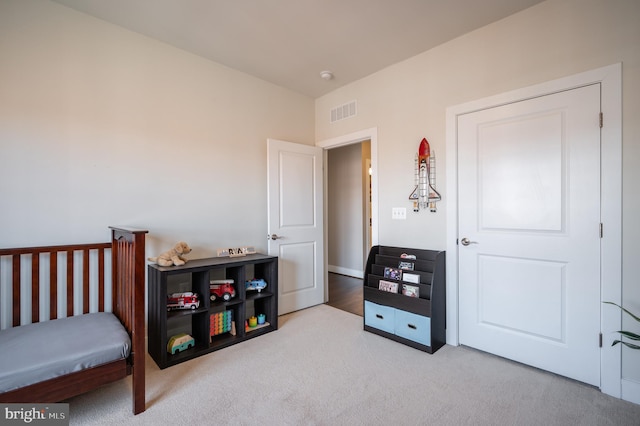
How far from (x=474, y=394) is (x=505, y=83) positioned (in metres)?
2.26

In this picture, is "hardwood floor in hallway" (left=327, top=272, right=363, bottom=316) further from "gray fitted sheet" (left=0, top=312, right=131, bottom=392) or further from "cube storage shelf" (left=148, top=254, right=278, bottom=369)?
"gray fitted sheet" (left=0, top=312, right=131, bottom=392)

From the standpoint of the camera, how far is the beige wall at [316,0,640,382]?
1.76 meters

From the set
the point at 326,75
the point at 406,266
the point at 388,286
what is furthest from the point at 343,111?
the point at 388,286

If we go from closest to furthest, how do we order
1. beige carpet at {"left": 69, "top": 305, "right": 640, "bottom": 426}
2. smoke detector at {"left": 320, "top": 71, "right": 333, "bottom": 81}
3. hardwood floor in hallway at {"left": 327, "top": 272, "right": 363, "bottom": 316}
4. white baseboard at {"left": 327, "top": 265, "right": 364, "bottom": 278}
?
beige carpet at {"left": 69, "top": 305, "right": 640, "bottom": 426}, smoke detector at {"left": 320, "top": 71, "right": 333, "bottom": 81}, hardwood floor in hallway at {"left": 327, "top": 272, "right": 363, "bottom": 316}, white baseboard at {"left": 327, "top": 265, "right": 364, "bottom": 278}

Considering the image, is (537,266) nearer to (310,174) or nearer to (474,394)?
(474,394)

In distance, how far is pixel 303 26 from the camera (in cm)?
233

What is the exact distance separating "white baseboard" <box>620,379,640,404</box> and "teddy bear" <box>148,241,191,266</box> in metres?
3.12

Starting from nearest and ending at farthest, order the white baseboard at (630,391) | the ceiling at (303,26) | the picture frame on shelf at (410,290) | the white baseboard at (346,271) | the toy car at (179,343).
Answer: the white baseboard at (630,391), the ceiling at (303,26), the toy car at (179,343), the picture frame on shelf at (410,290), the white baseboard at (346,271)

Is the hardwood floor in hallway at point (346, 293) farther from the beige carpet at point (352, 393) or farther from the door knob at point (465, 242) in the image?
the door knob at point (465, 242)

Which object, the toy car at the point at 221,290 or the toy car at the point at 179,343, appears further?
the toy car at the point at 221,290

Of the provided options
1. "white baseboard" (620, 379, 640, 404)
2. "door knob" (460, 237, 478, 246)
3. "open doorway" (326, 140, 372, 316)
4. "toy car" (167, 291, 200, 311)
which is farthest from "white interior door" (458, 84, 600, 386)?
"open doorway" (326, 140, 372, 316)

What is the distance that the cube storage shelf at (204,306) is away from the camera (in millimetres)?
2162

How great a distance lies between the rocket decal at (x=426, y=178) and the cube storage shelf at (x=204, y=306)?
5.12 ft

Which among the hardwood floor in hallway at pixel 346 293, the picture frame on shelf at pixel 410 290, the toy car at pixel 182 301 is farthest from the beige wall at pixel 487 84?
the toy car at pixel 182 301
